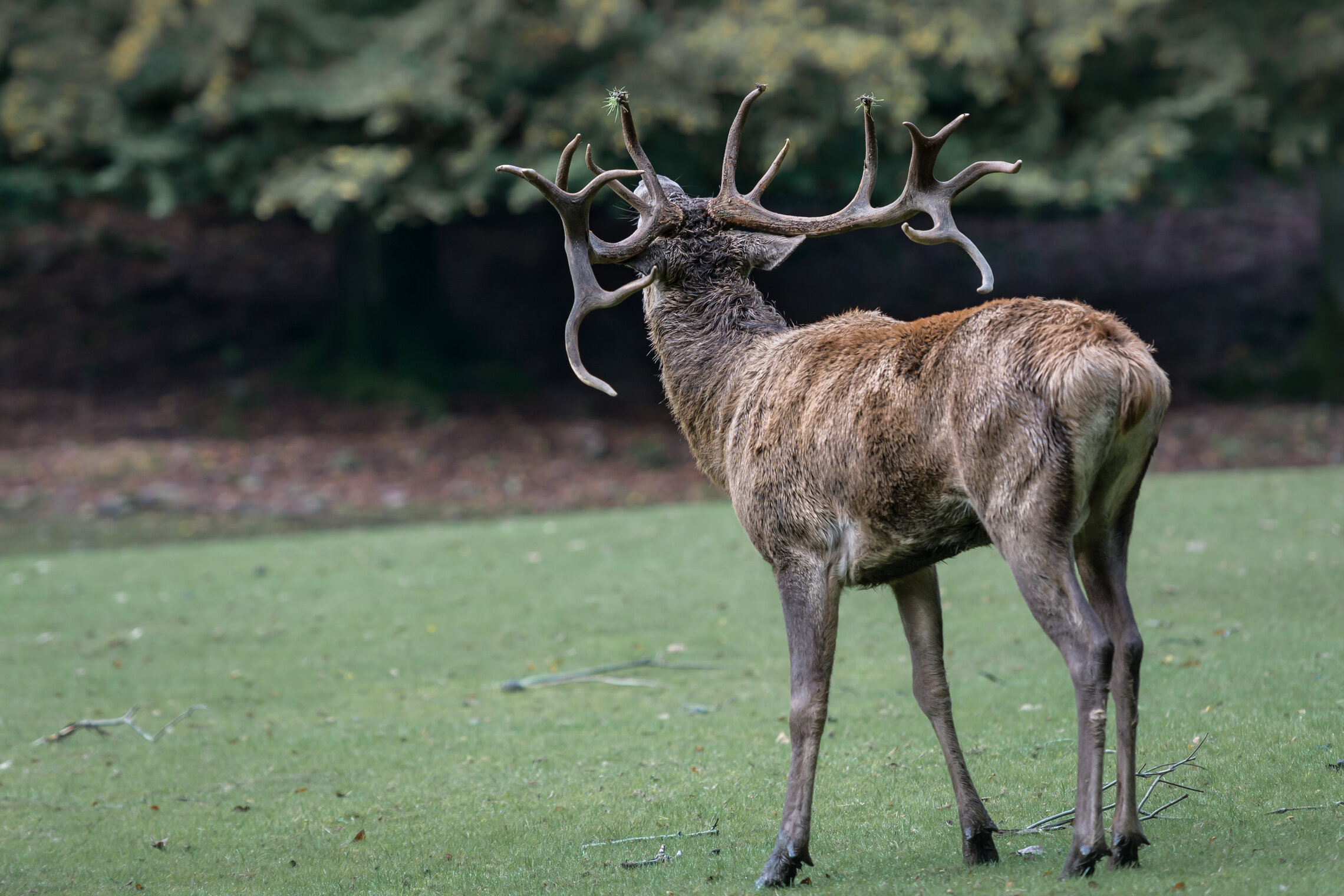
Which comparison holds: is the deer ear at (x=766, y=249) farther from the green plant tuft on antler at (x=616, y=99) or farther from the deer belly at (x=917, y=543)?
the deer belly at (x=917, y=543)

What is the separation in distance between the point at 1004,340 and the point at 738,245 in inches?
78.0

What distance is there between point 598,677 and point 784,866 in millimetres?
4258

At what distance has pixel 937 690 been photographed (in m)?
5.46

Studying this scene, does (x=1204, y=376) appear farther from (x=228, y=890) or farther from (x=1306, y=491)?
(x=228, y=890)

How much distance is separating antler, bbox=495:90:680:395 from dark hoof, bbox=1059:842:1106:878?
2.45 meters

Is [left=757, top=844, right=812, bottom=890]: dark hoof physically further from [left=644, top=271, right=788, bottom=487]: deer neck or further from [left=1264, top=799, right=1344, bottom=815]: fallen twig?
[left=1264, top=799, right=1344, bottom=815]: fallen twig

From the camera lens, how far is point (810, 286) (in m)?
24.3

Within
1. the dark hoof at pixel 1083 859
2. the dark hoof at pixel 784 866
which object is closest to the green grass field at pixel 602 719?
the dark hoof at pixel 1083 859

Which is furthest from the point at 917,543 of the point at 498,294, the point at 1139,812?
the point at 498,294

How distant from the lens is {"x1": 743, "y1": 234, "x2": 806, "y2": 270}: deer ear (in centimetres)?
641

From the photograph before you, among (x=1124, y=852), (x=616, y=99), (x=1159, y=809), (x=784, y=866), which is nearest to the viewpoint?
(x=1124, y=852)

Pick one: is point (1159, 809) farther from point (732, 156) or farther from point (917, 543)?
point (732, 156)

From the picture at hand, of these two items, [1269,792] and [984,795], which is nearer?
[1269,792]

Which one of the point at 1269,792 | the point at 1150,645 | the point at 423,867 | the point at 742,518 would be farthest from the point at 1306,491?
the point at 423,867
